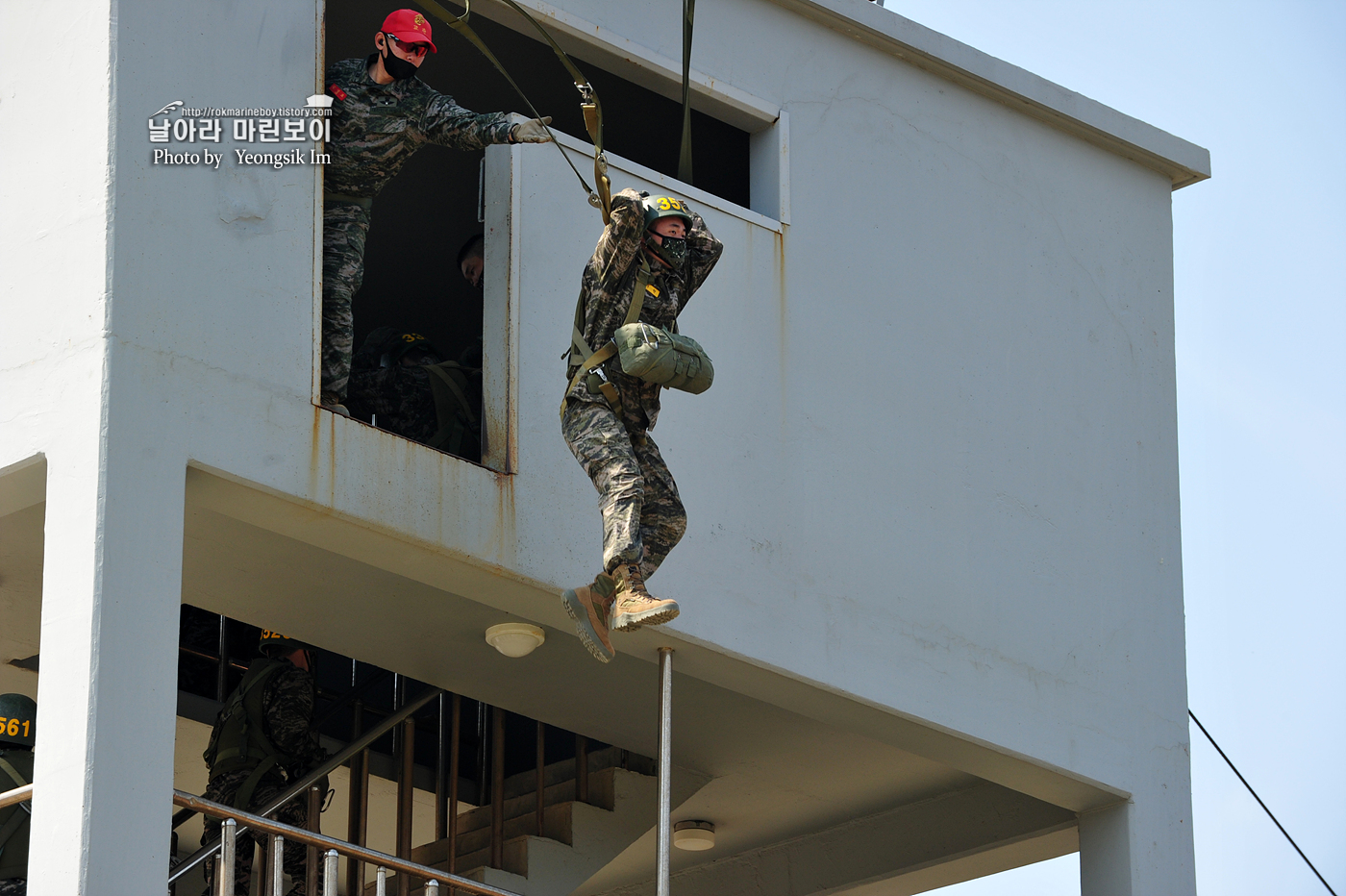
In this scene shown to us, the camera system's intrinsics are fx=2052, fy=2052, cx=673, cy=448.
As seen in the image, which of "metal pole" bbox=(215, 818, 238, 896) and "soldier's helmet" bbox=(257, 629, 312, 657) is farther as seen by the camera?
"soldier's helmet" bbox=(257, 629, 312, 657)

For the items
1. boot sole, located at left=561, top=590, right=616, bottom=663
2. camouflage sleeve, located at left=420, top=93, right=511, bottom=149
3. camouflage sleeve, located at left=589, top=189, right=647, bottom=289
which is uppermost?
camouflage sleeve, located at left=420, top=93, right=511, bottom=149

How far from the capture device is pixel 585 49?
1057 centimetres

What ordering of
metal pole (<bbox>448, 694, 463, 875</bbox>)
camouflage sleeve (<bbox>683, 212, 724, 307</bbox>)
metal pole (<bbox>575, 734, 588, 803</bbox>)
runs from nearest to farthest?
camouflage sleeve (<bbox>683, 212, 724, 307</bbox>) → metal pole (<bbox>448, 694, 463, 875</bbox>) → metal pole (<bbox>575, 734, 588, 803</bbox>)

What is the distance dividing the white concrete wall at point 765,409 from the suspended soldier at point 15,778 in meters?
1.12

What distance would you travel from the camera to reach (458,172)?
44.9 ft

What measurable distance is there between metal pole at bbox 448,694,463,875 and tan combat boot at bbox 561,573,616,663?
3693mm

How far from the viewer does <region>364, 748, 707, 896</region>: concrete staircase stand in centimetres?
1202

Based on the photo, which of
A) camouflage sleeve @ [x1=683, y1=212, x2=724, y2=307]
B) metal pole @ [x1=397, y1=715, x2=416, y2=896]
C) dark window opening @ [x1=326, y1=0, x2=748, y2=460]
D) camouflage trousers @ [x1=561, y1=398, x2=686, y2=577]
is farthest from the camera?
dark window opening @ [x1=326, y1=0, x2=748, y2=460]

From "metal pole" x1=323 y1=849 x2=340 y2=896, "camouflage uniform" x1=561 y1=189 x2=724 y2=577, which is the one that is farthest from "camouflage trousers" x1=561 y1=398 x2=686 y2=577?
"metal pole" x1=323 y1=849 x2=340 y2=896

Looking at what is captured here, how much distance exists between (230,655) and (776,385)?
4.44 metres

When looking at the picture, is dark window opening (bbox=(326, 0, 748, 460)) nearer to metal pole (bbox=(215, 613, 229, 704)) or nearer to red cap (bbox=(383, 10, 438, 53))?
red cap (bbox=(383, 10, 438, 53))

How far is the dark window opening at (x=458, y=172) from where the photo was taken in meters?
11.8

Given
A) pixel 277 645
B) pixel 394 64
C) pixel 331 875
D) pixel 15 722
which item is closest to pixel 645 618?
pixel 331 875

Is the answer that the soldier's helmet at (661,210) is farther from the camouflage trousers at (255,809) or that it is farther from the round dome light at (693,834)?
the round dome light at (693,834)
